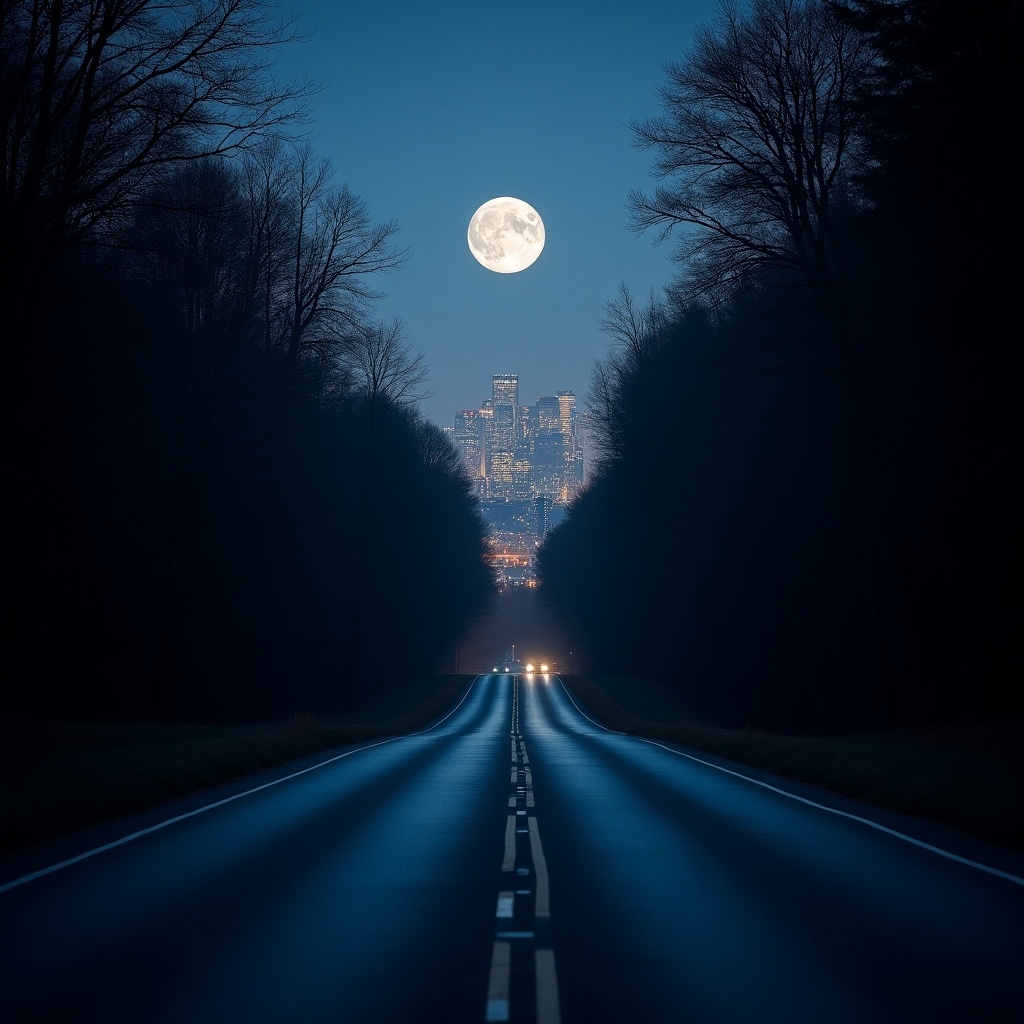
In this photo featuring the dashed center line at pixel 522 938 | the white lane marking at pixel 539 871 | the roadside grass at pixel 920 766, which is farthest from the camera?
the roadside grass at pixel 920 766

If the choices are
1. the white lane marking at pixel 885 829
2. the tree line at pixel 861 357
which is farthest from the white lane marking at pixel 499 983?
the tree line at pixel 861 357

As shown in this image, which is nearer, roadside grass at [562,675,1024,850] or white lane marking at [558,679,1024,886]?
white lane marking at [558,679,1024,886]

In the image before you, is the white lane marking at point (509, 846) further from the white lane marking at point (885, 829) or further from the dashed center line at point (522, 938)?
the white lane marking at point (885, 829)

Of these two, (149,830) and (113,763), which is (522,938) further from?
(113,763)

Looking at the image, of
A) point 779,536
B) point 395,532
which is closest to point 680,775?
point 779,536

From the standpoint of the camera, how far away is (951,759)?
1934 cm

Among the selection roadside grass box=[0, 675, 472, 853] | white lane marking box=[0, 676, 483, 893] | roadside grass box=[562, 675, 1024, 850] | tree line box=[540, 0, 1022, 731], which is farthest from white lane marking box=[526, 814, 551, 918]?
tree line box=[540, 0, 1022, 731]

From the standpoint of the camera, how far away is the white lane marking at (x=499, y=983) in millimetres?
5805

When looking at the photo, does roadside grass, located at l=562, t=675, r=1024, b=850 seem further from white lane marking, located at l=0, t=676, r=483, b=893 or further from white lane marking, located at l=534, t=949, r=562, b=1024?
white lane marking, located at l=0, t=676, r=483, b=893

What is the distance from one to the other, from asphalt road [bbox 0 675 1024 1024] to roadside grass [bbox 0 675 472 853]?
2.74 feet

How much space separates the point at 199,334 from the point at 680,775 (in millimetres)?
23669

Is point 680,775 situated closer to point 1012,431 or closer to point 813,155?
point 1012,431

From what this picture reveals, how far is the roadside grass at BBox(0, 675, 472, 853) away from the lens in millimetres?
12781

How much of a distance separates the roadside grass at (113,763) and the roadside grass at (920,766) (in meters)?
10.7
